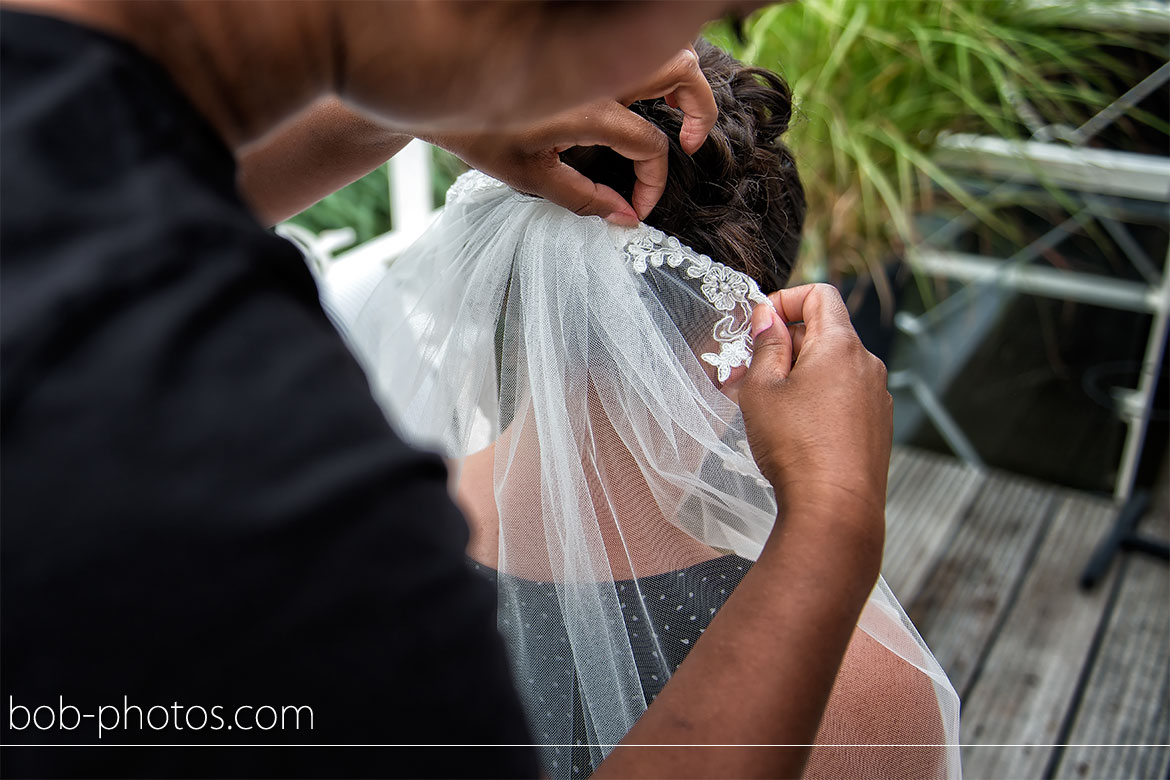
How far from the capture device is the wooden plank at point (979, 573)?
2105 millimetres

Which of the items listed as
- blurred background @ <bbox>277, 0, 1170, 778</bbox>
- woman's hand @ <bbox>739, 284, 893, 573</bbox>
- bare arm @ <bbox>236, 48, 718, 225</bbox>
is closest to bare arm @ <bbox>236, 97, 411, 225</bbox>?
Result: bare arm @ <bbox>236, 48, 718, 225</bbox>

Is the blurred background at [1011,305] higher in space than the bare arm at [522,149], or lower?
lower

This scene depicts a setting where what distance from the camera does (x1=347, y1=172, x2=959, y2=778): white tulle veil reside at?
973mm

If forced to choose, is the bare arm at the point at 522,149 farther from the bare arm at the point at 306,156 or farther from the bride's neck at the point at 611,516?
the bride's neck at the point at 611,516

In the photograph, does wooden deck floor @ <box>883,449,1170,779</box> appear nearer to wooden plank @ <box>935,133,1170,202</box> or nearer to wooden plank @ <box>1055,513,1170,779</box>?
wooden plank @ <box>1055,513,1170,779</box>

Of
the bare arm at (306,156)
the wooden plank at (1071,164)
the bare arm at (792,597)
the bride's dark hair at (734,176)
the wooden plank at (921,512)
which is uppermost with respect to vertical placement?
the bare arm at (306,156)

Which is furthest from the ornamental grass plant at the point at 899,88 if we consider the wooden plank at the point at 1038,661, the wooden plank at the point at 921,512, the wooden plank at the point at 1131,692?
the wooden plank at the point at 1131,692

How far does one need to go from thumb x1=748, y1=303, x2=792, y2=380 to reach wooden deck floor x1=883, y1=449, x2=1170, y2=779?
1280 millimetres

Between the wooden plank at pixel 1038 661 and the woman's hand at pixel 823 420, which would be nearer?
the woman's hand at pixel 823 420

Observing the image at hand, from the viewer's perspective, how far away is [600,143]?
33.7 inches

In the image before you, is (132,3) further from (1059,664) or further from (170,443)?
(1059,664)

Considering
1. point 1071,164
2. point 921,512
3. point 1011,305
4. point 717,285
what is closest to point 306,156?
point 717,285

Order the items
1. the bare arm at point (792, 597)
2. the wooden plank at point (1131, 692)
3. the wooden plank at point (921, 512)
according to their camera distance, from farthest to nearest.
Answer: the wooden plank at point (921, 512)
the wooden plank at point (1131, 692)
the bare arm at point (792, 597)

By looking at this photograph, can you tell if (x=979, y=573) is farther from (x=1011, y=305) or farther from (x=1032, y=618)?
(x=1011, y=305)
